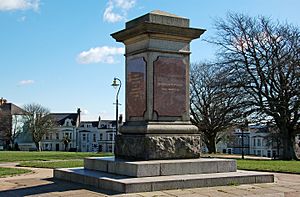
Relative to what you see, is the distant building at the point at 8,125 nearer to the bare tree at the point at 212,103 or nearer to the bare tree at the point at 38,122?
the bare tree at the point at 38,122

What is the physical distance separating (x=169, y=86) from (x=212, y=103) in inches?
1275

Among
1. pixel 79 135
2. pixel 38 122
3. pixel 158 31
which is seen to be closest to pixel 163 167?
pixel 158 31

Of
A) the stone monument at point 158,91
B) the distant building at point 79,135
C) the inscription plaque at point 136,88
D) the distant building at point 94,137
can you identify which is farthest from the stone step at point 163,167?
the distant building at point 94,137

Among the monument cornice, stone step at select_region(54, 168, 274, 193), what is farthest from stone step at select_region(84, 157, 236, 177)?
the monument cornice

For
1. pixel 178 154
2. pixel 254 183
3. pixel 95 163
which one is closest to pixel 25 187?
pixel 95 163

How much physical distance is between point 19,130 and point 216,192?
93.9m

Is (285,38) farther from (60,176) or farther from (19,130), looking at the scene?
(19,130)

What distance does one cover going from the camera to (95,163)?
11.8m

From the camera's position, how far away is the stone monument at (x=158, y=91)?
11.2 m

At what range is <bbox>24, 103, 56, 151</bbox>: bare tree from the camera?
8862 centimetres

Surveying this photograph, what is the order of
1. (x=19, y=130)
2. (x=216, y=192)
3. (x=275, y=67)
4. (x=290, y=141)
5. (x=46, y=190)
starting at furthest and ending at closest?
(x=19, y=130)
(x=290, y=141)
(x=275, y=67)
(x=46, y=190)
(x=216, y=192)

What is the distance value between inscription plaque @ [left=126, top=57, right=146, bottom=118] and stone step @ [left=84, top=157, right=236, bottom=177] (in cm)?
153

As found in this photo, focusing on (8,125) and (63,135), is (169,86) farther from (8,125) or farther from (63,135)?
(63,135)

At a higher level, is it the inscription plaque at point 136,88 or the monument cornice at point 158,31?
the monument cornice at point 158,31
